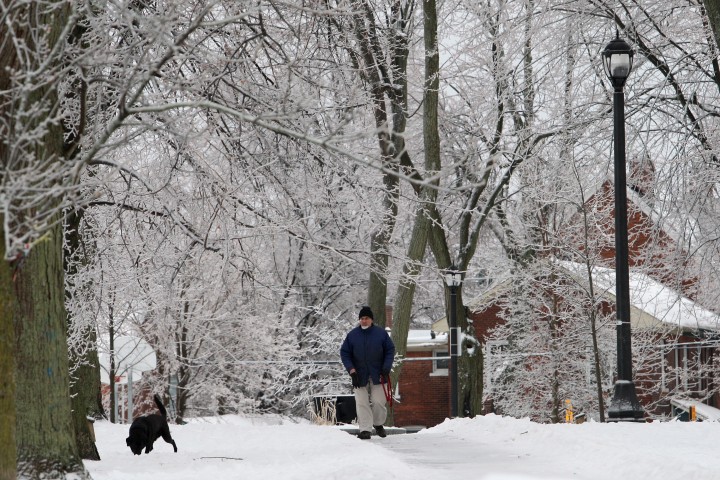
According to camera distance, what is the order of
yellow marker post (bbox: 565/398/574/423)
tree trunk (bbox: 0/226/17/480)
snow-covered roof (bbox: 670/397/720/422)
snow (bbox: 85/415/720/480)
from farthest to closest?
snow-covered roof (bbox: 670/397/720/422)
yellow marker post (bbox: 565/398/574/423)
snow (bbox: 85/415/720/480)
tree trunk (bbox: 0/226/17/480)

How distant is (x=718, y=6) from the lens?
41.4 feet

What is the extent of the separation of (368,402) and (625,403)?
363 centimetres

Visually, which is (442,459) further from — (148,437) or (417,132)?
(417,132)

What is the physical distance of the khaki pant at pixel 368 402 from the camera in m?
15.4

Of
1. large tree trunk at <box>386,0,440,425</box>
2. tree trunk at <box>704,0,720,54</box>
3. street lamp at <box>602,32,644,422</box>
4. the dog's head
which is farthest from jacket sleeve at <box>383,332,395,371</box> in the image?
large tree trunk at <box>386,0,440,425</box>

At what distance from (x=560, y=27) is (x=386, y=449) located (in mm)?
8790

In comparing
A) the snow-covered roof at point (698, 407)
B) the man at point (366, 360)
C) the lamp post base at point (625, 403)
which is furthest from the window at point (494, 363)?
the lamp post base at point (625, 403)

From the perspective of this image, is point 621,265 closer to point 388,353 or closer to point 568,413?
point 388,353

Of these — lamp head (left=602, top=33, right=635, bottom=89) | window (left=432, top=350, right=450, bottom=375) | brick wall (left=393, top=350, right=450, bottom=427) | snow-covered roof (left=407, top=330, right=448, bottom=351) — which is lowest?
brick wall (left=393, top=350, right=450, bottom=427)

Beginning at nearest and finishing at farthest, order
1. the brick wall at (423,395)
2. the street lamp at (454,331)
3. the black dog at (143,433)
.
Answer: the black dog at (143,433)
the street lamp at (454,331)
the brick wall at (423,395)

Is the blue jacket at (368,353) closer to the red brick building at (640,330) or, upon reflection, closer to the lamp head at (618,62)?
the lamp head at (618,62)

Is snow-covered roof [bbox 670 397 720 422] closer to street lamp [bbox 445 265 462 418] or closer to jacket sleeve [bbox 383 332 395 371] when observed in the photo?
street lamp [bbox 445 265 462 418]

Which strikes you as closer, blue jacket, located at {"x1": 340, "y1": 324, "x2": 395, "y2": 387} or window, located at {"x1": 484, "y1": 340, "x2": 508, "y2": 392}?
blue jacket, located at {"x1": 340, "y1": 324, "x2": 395, "y2": 387}

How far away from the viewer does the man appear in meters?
15.2
